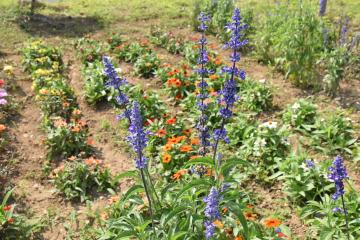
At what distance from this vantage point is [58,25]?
1053 centimetres

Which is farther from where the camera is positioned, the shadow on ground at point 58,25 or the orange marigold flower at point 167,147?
the shadow on ground at point 58,25

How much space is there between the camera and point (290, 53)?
696 centimetres

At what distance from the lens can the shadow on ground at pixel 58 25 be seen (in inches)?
395

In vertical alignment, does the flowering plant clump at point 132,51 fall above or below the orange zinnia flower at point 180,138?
above

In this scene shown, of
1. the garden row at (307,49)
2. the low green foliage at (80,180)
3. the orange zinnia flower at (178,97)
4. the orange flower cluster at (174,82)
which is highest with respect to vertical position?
the garden row at (307,49)

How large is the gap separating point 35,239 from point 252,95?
3590mm

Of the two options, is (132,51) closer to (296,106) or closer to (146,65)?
(146,65)

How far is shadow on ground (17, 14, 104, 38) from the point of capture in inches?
395

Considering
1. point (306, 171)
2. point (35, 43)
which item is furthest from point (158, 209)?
point (35, 43)

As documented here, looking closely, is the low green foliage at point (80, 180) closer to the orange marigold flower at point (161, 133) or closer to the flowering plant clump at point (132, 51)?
the orange marigold flower at point (161, 133)

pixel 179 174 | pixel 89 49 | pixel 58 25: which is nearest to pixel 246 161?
pixel 179 174

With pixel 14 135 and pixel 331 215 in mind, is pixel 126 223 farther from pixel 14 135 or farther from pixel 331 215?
pixel 14 135

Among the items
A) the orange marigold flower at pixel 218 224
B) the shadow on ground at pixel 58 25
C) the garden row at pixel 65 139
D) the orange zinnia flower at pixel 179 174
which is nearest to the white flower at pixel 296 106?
the orange zinnia flower at pixel 179 174

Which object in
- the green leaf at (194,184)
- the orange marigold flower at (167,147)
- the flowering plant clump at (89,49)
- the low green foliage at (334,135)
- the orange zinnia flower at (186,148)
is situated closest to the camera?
the green leaf at (194,184)
